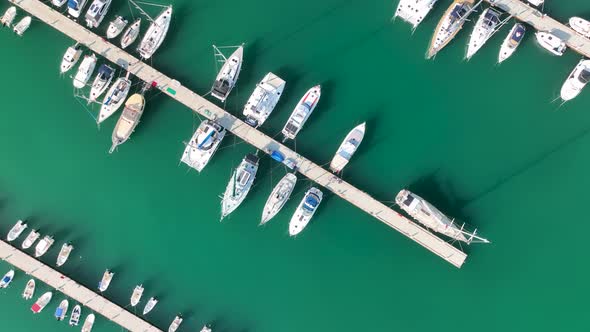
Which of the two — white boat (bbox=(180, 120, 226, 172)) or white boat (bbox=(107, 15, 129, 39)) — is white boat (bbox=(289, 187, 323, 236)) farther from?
white boat (bbox=(107, 15, 129, 39))

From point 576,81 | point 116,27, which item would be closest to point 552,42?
point 576,81

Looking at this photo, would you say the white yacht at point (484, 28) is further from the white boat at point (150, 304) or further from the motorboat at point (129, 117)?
the white boat at point (150, 304)

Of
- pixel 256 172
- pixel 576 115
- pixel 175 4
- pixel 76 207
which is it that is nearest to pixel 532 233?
pixel 576 115

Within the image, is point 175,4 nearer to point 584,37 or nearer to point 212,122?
point 212,122

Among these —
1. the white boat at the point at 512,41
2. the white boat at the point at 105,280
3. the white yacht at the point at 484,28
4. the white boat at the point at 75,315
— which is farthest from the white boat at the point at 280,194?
the white boat at the point at 512,41

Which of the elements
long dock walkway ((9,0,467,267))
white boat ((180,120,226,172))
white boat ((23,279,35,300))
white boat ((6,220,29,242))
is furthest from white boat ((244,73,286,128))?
white boat ((23,279,35,300))
